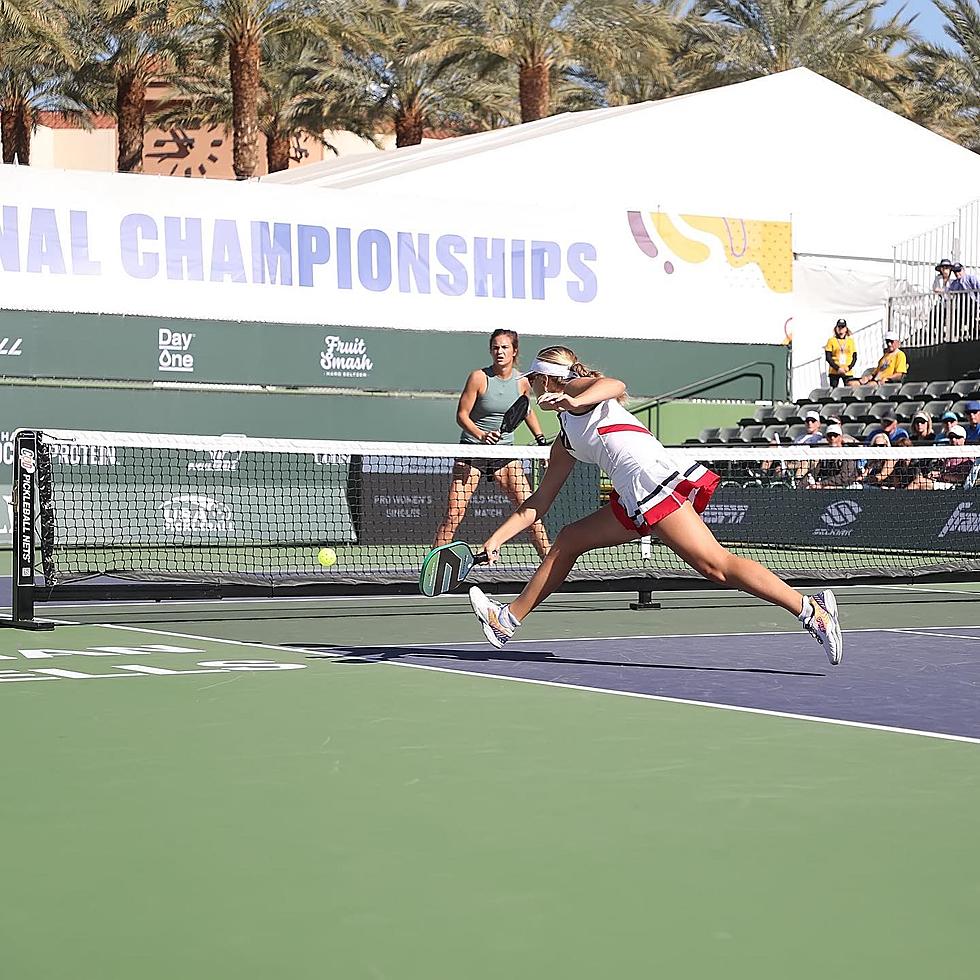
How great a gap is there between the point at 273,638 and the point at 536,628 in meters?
1.68

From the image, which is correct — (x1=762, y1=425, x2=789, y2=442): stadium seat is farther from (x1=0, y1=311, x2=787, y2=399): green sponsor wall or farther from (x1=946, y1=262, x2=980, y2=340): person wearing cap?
(x1=946, y1=262, x2=980, y2=340): person wearing cap

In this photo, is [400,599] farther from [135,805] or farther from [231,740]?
[135,805]

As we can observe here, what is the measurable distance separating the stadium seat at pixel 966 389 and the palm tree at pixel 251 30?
17213 millimetres

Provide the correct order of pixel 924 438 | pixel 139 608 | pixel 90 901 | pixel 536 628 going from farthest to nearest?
pixel 924 438, pixel 139 608, pixel 536 628, pixel 90 901

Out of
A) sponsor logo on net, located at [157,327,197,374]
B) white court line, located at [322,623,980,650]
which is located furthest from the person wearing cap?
white court line, located at [322,623,980,650]

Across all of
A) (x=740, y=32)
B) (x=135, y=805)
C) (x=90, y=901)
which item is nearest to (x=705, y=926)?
(x=90, y=901)

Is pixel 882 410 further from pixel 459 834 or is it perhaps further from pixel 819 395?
pixel 459 834

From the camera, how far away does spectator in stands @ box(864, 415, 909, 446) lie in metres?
20.2

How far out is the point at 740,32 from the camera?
4225 cm

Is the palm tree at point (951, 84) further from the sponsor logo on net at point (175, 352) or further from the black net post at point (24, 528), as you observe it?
the black net post at point (24, 528)

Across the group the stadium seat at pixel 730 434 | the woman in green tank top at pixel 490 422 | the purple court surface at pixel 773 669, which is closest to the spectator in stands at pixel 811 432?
the stadium seat at pixel 730 434

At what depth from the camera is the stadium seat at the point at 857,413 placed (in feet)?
74.9

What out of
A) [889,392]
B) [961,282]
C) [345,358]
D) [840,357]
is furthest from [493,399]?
[961,282]

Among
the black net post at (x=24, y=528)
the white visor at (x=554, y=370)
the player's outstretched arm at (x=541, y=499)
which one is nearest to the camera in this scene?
the white visor at (x=554, y=370)
